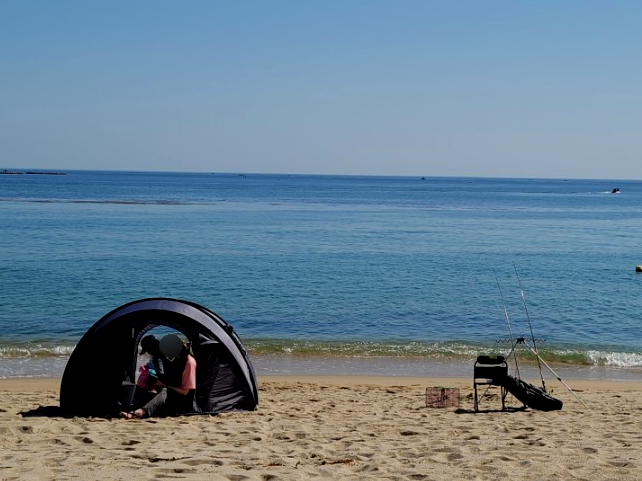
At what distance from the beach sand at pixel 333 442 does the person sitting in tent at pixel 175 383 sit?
263 millimetres

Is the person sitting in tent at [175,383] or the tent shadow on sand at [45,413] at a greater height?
the person sitting in tent at [175,383]

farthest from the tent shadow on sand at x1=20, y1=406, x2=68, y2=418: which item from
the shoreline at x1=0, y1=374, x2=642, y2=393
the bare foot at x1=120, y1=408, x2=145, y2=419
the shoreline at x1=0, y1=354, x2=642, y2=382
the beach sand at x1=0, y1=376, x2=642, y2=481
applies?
the shoreline at x1=0, y1=354, x2=642, y2=382

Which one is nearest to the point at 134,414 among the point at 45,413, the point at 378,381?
the point at 45,413

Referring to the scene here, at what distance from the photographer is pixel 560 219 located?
70125 millimetres

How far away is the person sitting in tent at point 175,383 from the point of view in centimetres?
1088

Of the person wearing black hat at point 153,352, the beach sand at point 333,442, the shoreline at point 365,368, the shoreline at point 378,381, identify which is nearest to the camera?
the beach sand at point 333,442

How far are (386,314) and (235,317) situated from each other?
444 cm

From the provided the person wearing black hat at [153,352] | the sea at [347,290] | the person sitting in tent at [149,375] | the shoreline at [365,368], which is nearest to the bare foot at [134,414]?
the person sitting in tent at [149,375]

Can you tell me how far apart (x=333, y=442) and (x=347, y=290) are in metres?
18.1

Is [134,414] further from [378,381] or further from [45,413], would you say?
[378,381]

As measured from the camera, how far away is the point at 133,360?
11.2 meters

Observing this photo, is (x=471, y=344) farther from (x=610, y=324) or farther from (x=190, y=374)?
(x=190, y=374)

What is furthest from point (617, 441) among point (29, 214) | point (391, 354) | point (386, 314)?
point (29, 214)

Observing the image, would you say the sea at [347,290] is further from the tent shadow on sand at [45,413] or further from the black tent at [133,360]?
the tent shadow on sand at [45,413]
